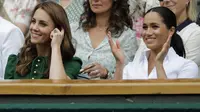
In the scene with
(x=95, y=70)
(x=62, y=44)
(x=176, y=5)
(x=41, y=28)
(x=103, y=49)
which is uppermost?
(x=176, y=5)

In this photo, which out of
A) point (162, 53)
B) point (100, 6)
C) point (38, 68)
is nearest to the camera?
point (162, 53)

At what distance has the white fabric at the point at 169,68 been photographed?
4965 mm

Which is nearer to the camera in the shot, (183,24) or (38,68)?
(38,68)

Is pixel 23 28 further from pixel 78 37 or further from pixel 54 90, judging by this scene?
pixel 54 90

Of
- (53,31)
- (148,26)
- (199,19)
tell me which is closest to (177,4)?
(199,19)

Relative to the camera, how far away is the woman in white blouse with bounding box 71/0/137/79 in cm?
561

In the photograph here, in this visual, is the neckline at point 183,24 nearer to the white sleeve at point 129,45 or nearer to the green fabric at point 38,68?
the white sleeve at point 129,45

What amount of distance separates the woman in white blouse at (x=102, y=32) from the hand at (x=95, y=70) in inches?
8.0

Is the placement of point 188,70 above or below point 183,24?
below

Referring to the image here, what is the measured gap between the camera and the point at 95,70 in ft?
17.1

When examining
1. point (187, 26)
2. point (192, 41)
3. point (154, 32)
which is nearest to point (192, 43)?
point (192, 41)

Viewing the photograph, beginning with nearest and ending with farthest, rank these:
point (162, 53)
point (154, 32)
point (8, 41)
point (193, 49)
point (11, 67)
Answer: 1. point (162, 53)
2. point (11, 67)
3. point (154, 32)
4. point (8, 41)
5. point (193, 49)

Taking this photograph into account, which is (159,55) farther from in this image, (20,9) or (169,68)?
(20,9)

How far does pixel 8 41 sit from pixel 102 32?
81 cm
